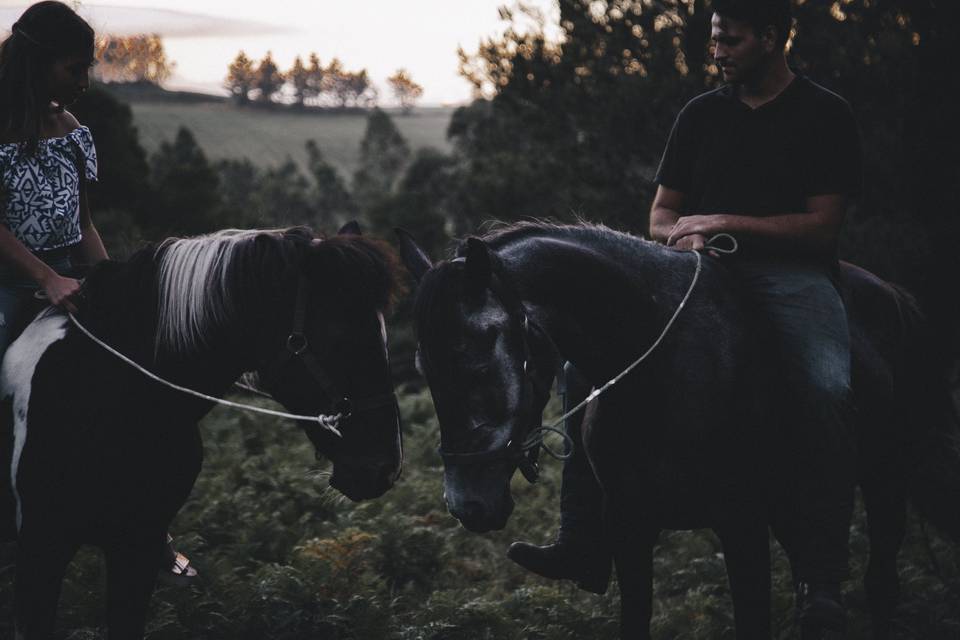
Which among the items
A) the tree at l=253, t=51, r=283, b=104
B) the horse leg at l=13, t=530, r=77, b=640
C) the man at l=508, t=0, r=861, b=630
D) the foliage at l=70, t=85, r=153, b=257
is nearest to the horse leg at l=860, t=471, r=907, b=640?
the man at l=508, t=0, r=861, b=630

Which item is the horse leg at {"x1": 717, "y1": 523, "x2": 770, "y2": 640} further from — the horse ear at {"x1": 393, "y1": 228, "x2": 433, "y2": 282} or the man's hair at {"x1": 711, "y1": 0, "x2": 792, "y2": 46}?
the man's hair at {"x1": 711, "y1": 0, "x2": 792, "y2": 46}

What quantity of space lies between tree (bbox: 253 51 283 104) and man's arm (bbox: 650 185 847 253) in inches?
2519

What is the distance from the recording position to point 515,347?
3.00 m

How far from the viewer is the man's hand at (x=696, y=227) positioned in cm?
374

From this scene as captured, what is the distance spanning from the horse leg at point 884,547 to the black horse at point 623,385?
151 cm

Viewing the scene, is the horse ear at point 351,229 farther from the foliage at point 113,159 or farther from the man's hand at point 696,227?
the foliage at point 113,159

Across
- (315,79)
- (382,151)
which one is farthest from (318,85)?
(382,151)

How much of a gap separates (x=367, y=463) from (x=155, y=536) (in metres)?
1.01

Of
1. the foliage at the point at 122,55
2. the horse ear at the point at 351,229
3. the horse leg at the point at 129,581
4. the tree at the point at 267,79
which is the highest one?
the tree at the point at 267,79

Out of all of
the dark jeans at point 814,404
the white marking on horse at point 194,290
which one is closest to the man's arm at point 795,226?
the dark jeans at point 814,404

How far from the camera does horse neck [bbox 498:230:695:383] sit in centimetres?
321

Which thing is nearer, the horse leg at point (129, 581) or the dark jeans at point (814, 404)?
the dark jeans at point (814, 404)

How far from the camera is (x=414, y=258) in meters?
3.32


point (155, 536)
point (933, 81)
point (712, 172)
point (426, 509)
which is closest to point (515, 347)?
point (712, 172)
